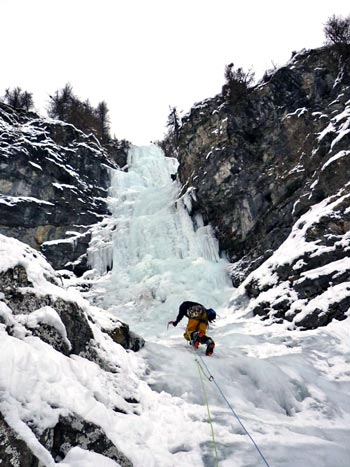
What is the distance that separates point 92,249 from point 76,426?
47.5 feet

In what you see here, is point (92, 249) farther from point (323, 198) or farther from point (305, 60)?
point (305, 60)

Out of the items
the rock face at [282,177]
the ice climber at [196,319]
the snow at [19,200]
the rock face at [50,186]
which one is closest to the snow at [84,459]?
the ice climber at [196,319]

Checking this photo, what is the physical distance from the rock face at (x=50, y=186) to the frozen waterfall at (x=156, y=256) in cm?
125

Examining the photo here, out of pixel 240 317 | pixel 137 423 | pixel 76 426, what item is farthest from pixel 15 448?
pixel 240 317

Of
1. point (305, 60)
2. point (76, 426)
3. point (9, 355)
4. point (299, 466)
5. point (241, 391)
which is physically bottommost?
point (299, 466)

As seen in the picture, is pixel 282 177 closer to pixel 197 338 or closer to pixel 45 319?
pixel 197 338

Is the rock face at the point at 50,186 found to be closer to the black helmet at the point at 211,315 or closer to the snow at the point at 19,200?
the snow at the point at 19,200

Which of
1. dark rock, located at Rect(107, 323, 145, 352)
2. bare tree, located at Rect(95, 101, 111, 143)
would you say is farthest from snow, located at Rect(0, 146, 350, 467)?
bare tree, located at Rect(95, 101, 111, 143)

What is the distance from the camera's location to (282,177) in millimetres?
14172

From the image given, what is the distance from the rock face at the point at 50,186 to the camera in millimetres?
17562

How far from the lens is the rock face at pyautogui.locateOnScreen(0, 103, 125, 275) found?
17562 millimetres

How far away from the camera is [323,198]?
11703 millimetres

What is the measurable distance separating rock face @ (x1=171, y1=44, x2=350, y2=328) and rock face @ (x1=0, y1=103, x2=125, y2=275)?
19.4 ft

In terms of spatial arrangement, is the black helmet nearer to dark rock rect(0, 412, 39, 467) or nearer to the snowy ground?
the snowy ground
